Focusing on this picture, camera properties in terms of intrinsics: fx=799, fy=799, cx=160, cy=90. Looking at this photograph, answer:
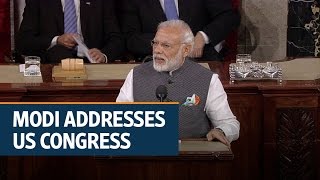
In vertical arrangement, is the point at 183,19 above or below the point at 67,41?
above

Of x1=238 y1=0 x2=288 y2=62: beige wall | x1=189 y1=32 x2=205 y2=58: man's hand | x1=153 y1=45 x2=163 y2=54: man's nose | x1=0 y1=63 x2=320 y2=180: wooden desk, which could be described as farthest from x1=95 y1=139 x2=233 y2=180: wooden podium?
x1=238 y1=0 x2=288 y2=62: beige wall

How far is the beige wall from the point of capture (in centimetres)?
630

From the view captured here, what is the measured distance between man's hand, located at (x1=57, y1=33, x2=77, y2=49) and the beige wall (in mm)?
1466

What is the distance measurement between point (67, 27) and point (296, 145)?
7.00 feet

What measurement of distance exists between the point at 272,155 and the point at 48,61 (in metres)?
2.07

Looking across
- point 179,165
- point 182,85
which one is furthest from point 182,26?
point 179,165

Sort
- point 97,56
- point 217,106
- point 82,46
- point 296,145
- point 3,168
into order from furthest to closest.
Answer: point 82,46, point 97,56, point 296,145, point 3,168, point 217,106

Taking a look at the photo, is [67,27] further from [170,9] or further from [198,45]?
[198,45]

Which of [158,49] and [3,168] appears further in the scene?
[3,168]

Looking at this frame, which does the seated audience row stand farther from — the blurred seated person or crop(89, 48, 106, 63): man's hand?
the blurred seated person

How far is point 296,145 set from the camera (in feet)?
→ 13.5

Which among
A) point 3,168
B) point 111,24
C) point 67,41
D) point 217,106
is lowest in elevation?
point 3,168

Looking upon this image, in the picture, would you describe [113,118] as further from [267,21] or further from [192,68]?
[267,21]

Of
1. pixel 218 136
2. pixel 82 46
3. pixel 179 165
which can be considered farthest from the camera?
pixel 82 46
